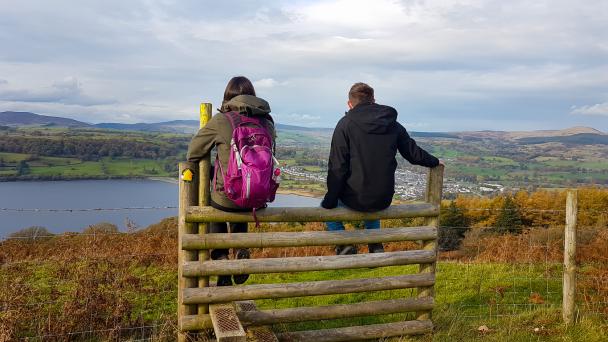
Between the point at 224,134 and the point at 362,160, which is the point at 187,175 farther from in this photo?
the point at 362,160

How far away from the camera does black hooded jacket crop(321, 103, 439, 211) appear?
5.34 m

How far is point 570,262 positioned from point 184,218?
5401 millimetres

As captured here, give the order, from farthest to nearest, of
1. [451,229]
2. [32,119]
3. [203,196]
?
[32,119]
[451,229]
[203,196]

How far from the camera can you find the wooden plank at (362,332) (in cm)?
530

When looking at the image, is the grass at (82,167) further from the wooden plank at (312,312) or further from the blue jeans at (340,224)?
the wooden plank at (312,312)

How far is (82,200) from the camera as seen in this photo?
31109mm

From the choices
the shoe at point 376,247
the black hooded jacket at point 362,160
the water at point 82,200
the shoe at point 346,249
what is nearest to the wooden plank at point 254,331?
the shoe at point 346,249

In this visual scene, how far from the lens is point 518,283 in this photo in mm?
9766

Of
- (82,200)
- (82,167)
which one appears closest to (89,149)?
(82,167)

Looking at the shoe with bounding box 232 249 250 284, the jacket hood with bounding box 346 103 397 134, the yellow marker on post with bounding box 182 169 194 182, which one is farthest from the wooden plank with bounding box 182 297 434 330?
the jacket hood with bounding box 346 103 397 134

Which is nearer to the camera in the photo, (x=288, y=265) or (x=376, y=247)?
(x=288, y=265)

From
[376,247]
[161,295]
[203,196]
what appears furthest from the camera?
[161,295]

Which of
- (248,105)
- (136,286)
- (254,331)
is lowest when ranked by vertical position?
(136,286)

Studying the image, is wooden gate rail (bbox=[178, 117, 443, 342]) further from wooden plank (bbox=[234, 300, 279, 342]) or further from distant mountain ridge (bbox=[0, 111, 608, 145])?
distant mountain ridge (bbox=[0, 111, 608, 145])
